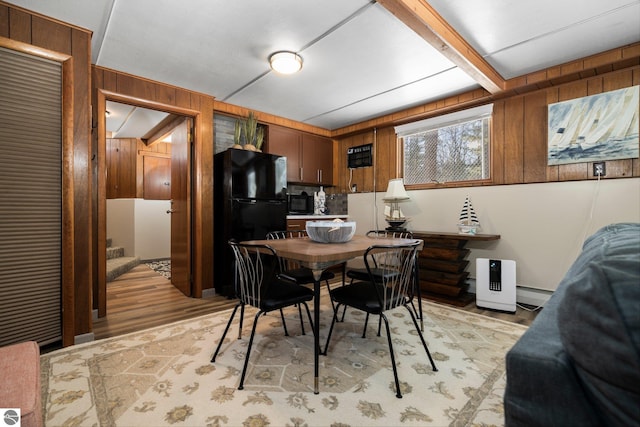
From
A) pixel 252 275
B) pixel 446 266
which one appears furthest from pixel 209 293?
pixel 446 266

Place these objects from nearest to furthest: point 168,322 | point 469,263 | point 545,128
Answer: point 168,322
point 545,128
point 469,263

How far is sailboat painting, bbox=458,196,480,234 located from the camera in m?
3.25

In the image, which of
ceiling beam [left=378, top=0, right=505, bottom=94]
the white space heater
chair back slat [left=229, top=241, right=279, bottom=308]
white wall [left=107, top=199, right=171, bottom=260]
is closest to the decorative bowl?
chair back slat [left=229, top=241, right=279, bottom=308]

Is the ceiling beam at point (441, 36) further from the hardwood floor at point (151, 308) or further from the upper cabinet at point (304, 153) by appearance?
the upper cabinet at point (304, 153)

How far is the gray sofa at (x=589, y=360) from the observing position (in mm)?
449

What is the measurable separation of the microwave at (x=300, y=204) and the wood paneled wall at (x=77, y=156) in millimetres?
2527

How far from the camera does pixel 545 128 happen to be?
295cm

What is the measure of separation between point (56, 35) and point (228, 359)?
102 inches

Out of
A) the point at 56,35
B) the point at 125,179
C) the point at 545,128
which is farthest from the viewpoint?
the point at 125,179

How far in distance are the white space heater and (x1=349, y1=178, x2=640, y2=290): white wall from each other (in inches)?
15.2

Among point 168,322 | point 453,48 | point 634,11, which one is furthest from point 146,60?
point 634,11

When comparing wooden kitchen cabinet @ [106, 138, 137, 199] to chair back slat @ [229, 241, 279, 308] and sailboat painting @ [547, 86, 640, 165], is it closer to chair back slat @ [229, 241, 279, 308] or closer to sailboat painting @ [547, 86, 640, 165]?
chair back slat @ [229, 241, 279, 308]

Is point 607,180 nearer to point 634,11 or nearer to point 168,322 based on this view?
point 634,11

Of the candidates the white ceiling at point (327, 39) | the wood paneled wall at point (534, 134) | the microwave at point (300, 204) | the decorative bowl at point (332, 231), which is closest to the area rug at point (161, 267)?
the microwave at point (300, 204)
